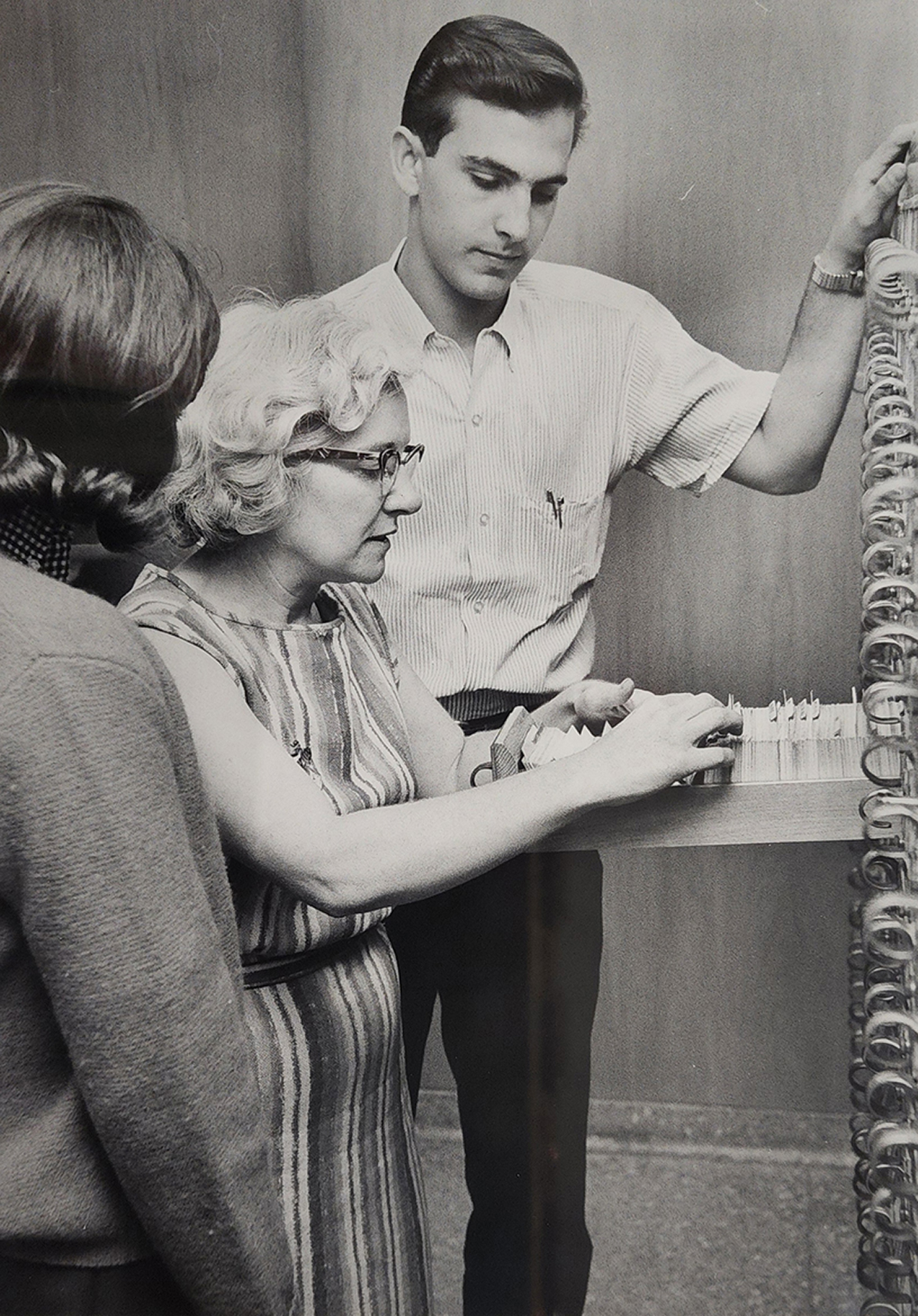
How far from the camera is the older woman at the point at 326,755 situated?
0.93m

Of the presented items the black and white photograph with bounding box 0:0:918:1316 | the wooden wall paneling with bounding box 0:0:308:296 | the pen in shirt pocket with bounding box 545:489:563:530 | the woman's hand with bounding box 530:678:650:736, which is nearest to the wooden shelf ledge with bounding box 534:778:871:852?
the black and white photograph with bounding box 0:0:918:1316

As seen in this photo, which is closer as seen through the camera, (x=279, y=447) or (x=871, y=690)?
(x=871, y=690)

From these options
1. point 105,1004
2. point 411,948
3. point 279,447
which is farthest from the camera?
point 411,948

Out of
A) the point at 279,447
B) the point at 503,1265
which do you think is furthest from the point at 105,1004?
the point at 503,1265

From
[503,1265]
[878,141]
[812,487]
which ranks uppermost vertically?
[878,141]

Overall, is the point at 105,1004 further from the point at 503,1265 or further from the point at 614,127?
the point at 614,127

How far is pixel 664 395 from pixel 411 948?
1.74 feet

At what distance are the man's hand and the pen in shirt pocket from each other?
294mm

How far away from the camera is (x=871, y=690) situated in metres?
0.86

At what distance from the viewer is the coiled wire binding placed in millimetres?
871

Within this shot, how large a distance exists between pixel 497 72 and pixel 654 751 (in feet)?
1.91

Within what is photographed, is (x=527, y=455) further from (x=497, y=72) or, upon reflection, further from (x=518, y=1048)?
(x=518, y=1048)

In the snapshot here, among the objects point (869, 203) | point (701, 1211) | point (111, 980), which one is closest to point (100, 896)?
point (111, 980)

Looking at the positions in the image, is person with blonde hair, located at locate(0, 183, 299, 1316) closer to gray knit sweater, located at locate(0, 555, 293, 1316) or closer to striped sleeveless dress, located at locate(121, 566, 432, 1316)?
gray knit sweater, located at locate(0, 555, 293, 1316)
